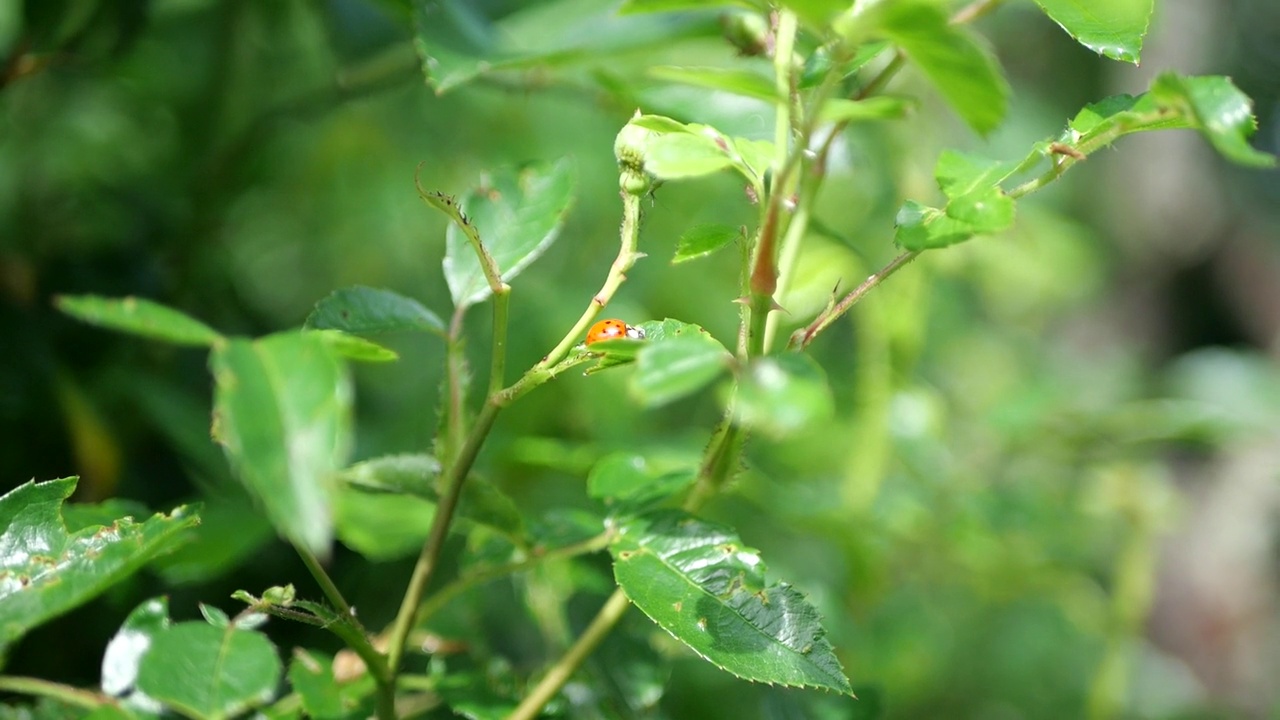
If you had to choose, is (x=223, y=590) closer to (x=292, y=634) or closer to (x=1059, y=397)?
(x=292, y=634)

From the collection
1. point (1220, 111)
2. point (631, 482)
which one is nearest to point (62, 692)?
point (631, 482)

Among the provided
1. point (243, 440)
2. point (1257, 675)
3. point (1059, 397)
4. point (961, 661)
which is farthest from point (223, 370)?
point (1257, 675)

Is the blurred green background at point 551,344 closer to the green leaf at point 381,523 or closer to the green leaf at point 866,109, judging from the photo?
the green leaf at point 381,523

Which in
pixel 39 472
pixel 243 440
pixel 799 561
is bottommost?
pixel 799 561

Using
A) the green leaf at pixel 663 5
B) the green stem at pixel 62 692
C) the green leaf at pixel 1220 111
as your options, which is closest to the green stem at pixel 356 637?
the green stem at pixel 62 692

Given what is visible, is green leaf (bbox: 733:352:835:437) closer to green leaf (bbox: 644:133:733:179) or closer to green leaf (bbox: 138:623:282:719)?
green leaf (bbox: 644:133:733:179)
